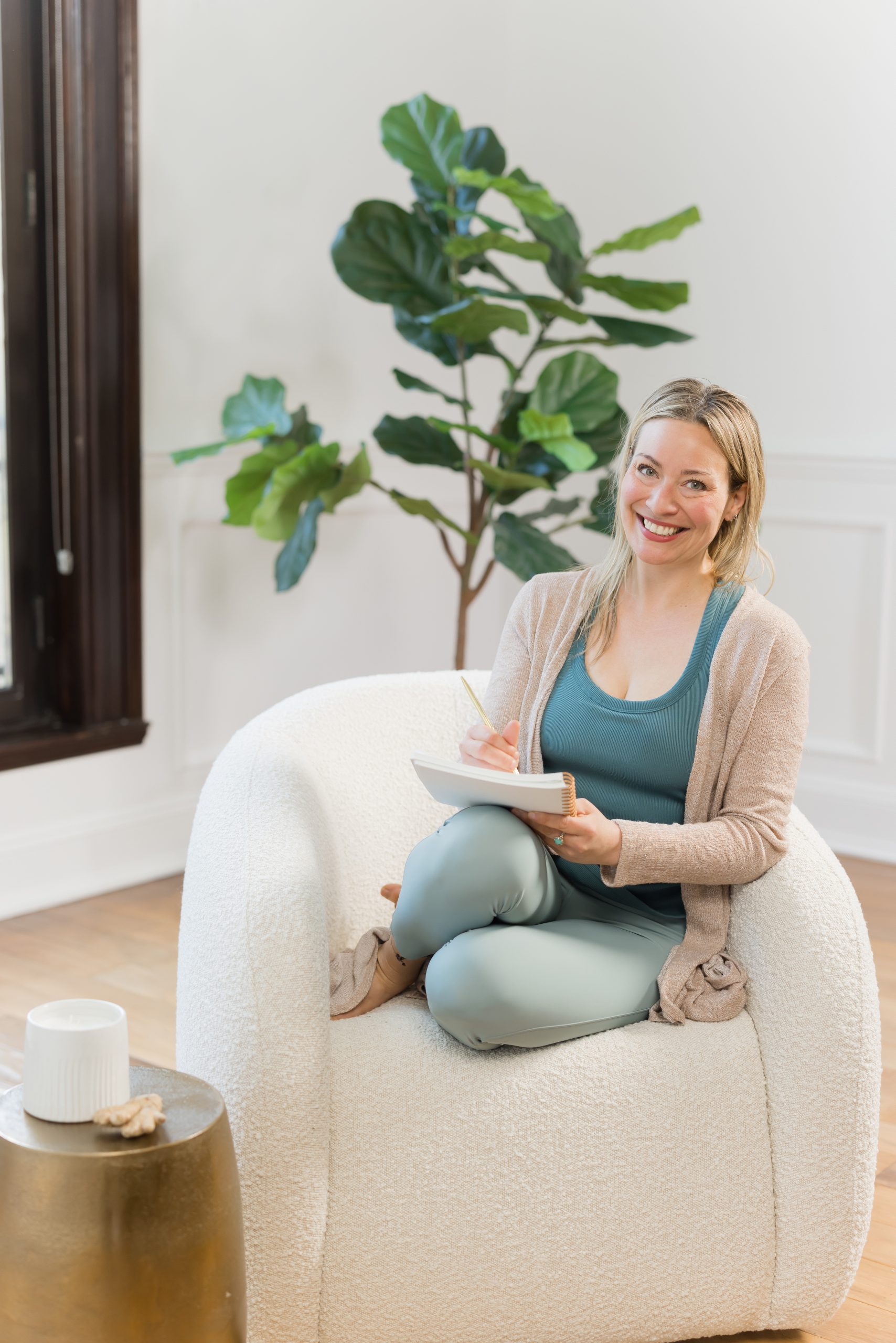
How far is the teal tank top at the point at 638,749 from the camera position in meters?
1.58

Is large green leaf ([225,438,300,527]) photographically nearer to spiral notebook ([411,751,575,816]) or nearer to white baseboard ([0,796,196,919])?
white baseboard ([0,796,196,919])

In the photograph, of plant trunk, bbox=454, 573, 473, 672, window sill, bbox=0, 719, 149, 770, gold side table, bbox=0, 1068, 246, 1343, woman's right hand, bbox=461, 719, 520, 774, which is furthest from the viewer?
plant trunk, bbox=454, 573, 473, 672

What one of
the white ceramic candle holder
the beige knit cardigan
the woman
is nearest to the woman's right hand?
the woman

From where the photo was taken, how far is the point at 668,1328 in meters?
1.45

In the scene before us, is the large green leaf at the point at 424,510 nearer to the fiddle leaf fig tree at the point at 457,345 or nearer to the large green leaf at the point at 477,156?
the fiddle leaf fig tree at the point at 457,345

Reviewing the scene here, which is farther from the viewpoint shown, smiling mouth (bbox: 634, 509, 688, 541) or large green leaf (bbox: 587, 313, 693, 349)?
large green leaf (bbox: 587, 313, 693, 349)

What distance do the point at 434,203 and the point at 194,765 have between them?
4.36 feet

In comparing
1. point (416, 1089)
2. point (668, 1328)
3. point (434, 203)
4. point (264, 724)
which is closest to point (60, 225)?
point (434, 203)

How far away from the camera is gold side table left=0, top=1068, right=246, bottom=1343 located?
1099 millimetres

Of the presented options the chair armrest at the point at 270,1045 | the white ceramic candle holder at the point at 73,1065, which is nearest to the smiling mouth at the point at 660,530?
the chair armrest at the point at 270,1045

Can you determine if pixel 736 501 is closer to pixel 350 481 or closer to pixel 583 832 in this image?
pixel 583 832

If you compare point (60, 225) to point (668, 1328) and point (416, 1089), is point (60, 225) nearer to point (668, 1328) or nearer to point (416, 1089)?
point (416, 1089)

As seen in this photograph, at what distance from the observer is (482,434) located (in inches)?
110

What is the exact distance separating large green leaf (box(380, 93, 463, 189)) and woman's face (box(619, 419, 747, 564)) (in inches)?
55.7
